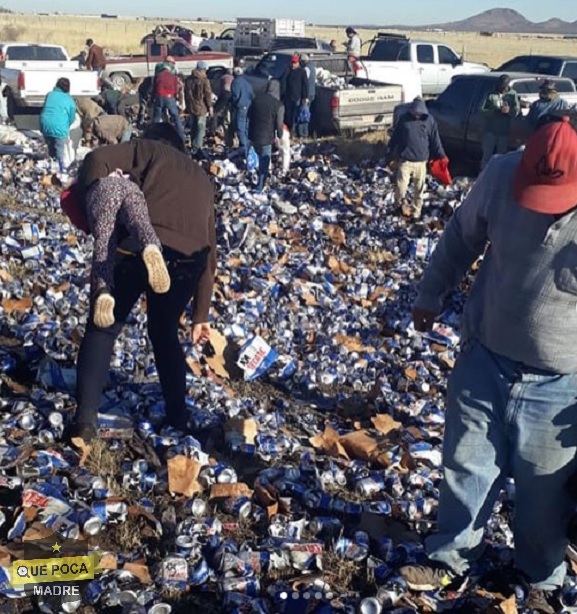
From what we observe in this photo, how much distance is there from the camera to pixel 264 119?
513 inches

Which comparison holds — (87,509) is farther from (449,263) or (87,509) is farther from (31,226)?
(31,226)

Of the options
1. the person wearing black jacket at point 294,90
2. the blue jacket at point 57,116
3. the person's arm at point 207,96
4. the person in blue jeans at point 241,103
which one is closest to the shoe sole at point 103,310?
the blue jacket at point 57,116

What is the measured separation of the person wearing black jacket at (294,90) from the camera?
1650 centimetres

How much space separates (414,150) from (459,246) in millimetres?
7986

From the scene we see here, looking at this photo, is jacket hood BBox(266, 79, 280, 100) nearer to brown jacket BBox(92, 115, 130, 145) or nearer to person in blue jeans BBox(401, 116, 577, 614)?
brown jacket BBox(92, 115, 130, 145)

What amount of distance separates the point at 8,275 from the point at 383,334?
375cm

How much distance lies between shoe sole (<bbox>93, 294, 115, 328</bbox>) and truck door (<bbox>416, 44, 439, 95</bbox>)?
719 inches

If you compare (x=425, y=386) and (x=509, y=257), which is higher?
(x=509, y=257)

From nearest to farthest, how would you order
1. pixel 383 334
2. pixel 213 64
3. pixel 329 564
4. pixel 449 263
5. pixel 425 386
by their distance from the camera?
1. pixel 449 263
2. pixel 329 564
3. pixel 425 386
4. pixel 383 334
5. pixel 213 64

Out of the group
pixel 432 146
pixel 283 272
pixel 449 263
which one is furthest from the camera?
pixel 432 146

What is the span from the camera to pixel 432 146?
1152 centimetres

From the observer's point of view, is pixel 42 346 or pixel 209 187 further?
pixel 42 346

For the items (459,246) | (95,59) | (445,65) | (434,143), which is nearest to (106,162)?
(459,246)

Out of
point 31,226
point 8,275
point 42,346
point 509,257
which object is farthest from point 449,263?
point 31,226
